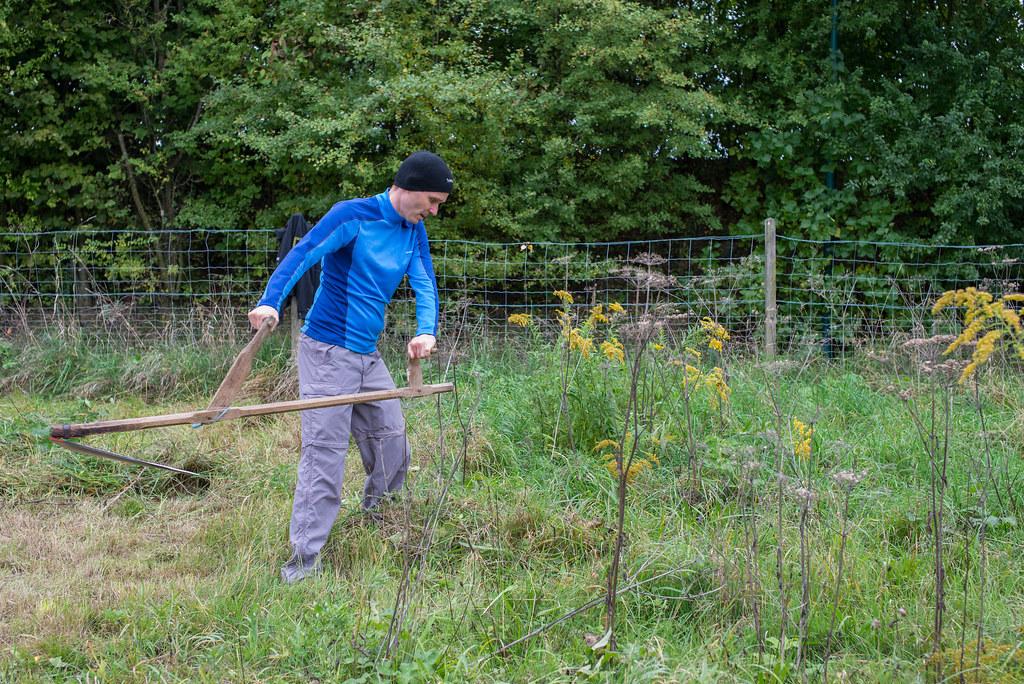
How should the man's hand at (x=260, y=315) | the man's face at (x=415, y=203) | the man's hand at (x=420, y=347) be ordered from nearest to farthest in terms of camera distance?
the man's hand at (x=260, y=315) → the man's hand at (x=420, y=347) → the man's face at (x=415, y=203)

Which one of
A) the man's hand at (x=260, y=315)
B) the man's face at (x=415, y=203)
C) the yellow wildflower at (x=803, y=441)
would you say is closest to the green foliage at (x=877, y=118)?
the yellow wildflower at (x=803, y=441)

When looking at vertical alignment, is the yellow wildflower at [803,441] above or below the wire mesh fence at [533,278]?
below

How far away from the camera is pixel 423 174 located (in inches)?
141

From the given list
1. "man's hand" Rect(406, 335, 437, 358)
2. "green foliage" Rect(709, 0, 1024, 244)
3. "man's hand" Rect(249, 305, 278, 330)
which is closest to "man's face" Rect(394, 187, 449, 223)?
"man's hand" Rect(406, 335, 437, 358)

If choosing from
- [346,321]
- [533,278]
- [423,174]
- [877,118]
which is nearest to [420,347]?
[346,321]

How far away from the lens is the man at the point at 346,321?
3.59m

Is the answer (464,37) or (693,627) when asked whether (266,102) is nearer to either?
(464,37)

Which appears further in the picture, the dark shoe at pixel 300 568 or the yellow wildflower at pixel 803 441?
the dark shoe at pixel 300 568

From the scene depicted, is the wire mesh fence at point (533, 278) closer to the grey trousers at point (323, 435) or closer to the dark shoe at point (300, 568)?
the grey trousers at point (323, 435)

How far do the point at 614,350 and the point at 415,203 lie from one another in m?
1.56

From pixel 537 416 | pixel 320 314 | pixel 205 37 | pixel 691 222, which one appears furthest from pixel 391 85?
pixel 320 314

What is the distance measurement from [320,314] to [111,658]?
4.86 ft

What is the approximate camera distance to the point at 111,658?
9.48ft

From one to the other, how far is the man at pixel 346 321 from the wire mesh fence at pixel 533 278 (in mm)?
3434
